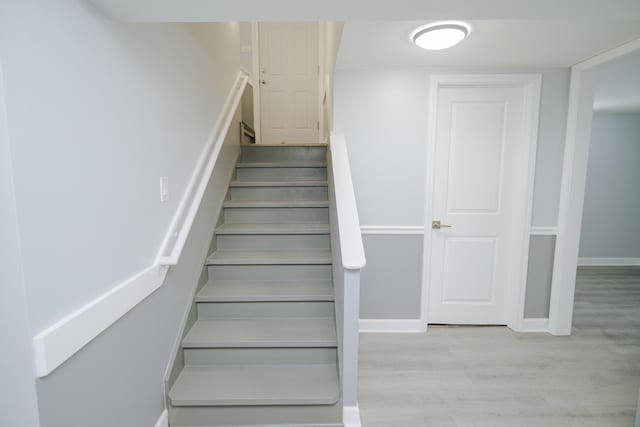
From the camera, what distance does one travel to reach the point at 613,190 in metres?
4.36

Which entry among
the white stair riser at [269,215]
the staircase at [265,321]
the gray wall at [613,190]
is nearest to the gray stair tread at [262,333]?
the staircase at [265,321]

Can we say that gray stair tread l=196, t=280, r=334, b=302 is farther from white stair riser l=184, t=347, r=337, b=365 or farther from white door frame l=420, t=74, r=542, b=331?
white door frame l=420, t=74, r=542, b=331

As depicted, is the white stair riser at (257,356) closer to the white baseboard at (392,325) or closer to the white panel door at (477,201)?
the white baseboard at (392,325)

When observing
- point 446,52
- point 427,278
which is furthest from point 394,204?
point 446,52

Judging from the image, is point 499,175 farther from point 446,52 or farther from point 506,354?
point 506,354

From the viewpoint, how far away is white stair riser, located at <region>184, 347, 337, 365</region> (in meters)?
1.73

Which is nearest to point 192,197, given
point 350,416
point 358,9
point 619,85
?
point 358,9

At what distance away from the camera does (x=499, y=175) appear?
2545mm

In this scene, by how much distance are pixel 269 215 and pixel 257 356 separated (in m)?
1.15

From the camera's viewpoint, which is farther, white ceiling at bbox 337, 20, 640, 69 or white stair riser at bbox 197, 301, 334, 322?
white stair riser at bbox 197, 301, 334, 322

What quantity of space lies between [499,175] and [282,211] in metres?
1.82

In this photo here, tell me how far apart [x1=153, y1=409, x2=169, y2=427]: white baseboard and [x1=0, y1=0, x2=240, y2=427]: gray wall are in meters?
0.05

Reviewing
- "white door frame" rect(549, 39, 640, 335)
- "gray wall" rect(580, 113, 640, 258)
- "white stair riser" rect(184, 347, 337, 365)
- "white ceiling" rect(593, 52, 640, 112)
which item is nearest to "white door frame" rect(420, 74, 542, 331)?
"white door frame" rect(549, 39, 640, 335)

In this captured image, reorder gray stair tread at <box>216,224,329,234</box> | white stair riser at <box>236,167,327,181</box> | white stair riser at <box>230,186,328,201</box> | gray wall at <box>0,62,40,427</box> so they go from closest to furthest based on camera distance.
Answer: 1. gray wall at <box>0,62,40,427</box>
2. gray stair tread at <box>216,224,329,234</box>
3. white stair riser at <box>230,186,328,201</box>
4. white stair riser at <box>236,167,327,181</box>
